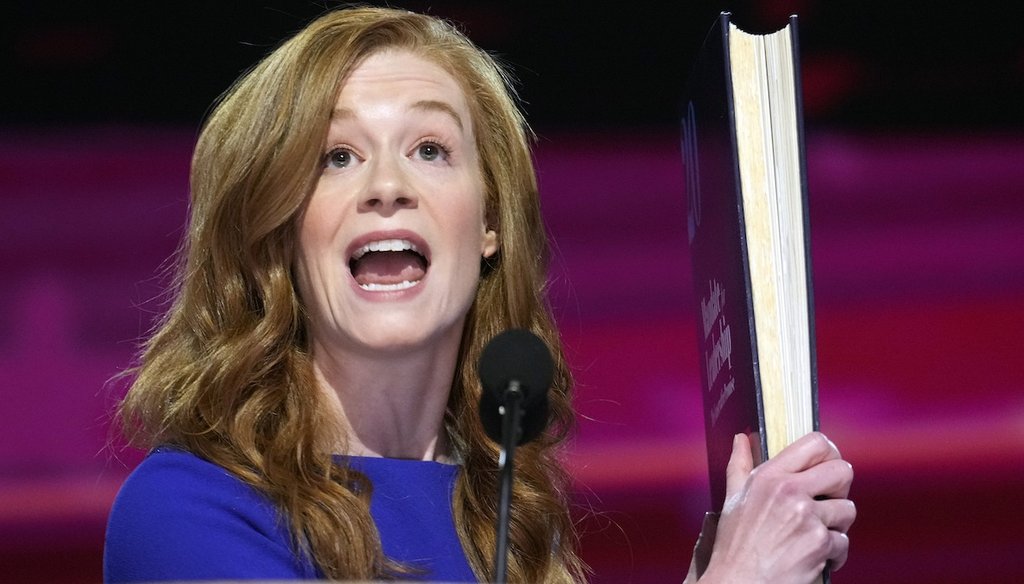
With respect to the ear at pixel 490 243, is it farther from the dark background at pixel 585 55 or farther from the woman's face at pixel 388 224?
the dark background at pixel 585 55

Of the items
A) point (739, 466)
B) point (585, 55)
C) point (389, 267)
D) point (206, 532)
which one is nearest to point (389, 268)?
point (389, 267)

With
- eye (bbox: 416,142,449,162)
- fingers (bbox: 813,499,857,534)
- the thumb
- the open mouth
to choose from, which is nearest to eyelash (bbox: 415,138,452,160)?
eye (bbox: 416,142,449,162)

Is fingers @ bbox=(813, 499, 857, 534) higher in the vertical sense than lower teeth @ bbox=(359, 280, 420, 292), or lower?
lower

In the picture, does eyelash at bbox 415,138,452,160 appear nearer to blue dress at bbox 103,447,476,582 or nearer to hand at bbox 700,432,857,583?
blue dress at bbox 103,447,476,582

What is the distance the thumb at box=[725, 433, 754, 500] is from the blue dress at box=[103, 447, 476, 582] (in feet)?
1.19

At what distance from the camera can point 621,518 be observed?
7.89 feet

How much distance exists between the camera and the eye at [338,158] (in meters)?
1.67

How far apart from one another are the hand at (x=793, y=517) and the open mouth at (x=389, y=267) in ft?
1.56

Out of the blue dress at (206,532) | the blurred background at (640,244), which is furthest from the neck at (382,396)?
the blurred background at (640,244)

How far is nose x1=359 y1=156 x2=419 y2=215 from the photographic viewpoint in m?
1.61

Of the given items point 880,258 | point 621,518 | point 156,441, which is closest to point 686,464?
point 621,518

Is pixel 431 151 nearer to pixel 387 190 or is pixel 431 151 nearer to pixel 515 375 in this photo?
pixel 387 190

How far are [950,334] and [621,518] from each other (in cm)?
61

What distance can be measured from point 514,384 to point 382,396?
1.74 ft
